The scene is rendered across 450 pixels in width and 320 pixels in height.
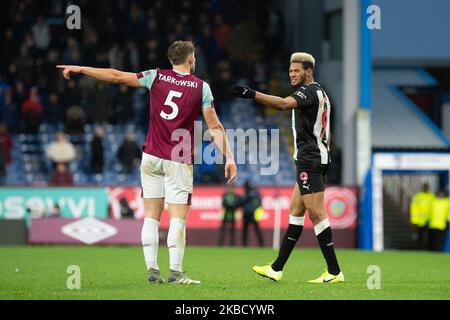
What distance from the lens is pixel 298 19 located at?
32406mm

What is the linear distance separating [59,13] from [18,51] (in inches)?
110

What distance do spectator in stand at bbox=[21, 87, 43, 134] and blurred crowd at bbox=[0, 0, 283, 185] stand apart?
0.03 meters

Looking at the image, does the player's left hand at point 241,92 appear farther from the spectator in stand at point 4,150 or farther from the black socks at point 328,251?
the spectator in stand at point 4,150

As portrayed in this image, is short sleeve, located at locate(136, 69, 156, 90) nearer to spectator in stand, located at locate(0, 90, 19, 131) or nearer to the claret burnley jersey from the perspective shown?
the claret burnley jersey

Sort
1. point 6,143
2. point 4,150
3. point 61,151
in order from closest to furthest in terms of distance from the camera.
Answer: point 61,151 → point 4,150 → point 6,143


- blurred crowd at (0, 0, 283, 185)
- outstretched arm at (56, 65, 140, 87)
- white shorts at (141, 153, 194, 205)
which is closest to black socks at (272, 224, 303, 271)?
white shorts at (141, 153, 194, 205)

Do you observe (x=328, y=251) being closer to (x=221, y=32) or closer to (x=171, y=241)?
(x=171, y=241)

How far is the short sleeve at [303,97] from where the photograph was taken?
426 inches

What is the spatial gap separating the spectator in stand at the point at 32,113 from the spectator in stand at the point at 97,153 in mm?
1825

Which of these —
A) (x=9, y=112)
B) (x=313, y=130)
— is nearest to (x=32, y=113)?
(x=9, y=112)

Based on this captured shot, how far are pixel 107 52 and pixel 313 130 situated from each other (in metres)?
18.8

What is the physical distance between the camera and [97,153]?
27.2 m

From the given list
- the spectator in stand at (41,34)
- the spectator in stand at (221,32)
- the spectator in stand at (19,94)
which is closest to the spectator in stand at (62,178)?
the spectator in stand at (19,94)

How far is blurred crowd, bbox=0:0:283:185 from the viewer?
28.4 m
